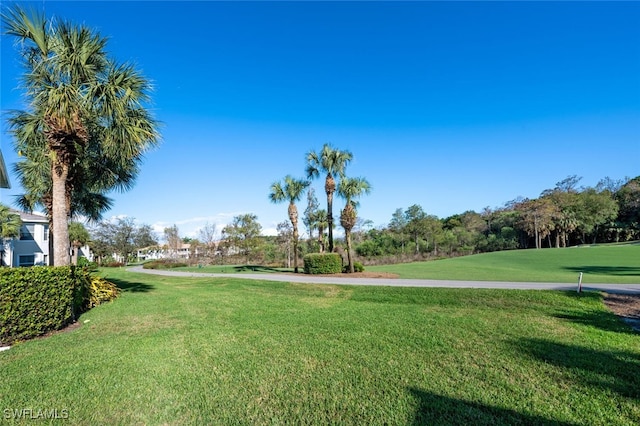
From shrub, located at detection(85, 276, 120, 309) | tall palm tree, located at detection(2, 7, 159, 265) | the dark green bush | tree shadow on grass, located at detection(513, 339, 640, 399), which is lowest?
the dark green bush

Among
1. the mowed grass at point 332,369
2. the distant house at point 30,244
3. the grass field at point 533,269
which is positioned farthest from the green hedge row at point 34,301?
the distant house at point 30,244

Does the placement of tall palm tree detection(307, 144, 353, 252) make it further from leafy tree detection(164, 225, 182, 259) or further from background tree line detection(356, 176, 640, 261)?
leafy tree detection(164, 225, 182, 259)

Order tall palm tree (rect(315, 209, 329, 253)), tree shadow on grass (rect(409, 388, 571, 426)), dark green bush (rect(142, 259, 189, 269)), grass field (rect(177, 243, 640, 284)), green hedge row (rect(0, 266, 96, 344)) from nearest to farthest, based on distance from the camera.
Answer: tree shadow on grass (rect(409, 388, 571, 426))
green hedge row (rect(0, 266, 96, 344))
grass field (rect(177, 243, 640, 284))
tall palm tree (rect(315, 209, 329, 253))
dark green bush (rect(142, 259, 189, 269))

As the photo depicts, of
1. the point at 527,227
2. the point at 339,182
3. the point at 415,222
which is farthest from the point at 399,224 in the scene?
the point at 339,182

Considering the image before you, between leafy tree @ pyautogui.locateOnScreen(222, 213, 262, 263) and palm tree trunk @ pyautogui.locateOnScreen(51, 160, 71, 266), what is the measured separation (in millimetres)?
32609

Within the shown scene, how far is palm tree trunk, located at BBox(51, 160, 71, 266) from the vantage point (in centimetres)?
762

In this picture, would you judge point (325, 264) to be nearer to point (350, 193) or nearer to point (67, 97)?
point (350, 193)

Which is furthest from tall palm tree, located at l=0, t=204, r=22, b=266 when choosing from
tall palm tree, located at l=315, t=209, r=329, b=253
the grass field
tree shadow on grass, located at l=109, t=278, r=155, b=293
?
tall palm tree, located at l=315, t=209, r=329, b=253

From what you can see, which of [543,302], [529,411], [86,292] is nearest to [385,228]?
[543,302]

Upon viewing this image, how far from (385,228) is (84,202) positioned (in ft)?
134

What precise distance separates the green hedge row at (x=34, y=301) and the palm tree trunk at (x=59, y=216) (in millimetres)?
1370

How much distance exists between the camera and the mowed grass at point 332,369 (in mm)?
3072

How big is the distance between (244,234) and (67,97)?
3507 centimetres

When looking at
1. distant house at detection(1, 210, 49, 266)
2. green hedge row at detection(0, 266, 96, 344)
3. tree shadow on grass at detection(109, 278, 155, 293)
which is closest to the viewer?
green hedge row at detection(0, 266, 96, 344)
